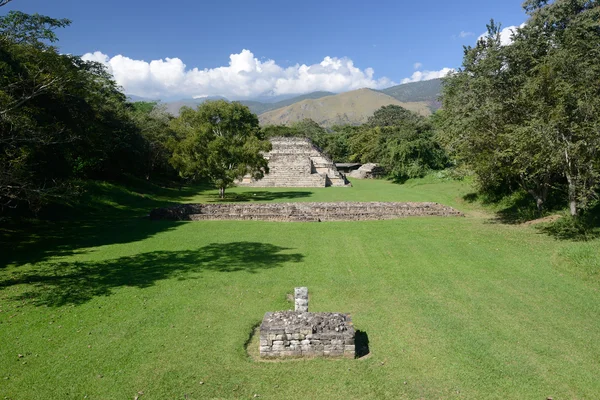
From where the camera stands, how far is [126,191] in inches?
1023

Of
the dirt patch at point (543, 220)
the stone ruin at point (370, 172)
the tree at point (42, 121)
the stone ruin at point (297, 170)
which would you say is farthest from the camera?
the stone ruin at point (370, 172)

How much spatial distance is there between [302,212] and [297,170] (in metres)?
19.1

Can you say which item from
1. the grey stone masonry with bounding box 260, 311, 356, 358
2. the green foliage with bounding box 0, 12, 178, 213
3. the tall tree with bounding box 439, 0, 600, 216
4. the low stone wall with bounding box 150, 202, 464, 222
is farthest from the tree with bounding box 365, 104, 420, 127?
the grey stone masonry with bounding box 260, 311, 356, 358

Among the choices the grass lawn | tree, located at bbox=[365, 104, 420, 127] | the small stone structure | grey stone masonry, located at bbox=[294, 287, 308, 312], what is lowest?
the grass lawn

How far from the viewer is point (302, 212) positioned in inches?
733

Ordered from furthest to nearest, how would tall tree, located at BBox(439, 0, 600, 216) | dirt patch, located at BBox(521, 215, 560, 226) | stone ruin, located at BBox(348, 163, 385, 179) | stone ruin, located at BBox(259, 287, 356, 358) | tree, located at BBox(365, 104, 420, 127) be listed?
tree, located at BBox(365, 104, 420, 127), stone ruin, located at BBox(348, 163, 385, 179), dirt patch, located at BBox(521, 215, 560, 226), tall tree, located at BBox(439, 0, 600, 216), stone ruin, located at BBox(259, 287, 356, 358)

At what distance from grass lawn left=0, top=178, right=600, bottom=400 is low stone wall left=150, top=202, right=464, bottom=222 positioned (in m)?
3.13

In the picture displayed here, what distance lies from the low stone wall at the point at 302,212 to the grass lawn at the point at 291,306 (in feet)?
10.3

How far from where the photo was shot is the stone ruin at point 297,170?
3647cm

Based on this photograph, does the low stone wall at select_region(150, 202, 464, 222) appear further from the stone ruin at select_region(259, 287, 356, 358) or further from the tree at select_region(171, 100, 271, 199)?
the stone ruin at select_region(259, 287, 356, 358)

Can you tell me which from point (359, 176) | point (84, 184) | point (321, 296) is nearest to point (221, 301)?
point (321, 296)

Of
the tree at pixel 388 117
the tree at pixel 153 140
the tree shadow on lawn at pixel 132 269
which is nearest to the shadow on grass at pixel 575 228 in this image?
the tree shadow on lawn at pixel 132 269

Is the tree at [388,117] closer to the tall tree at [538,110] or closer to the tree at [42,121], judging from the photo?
the tree at [42,121]

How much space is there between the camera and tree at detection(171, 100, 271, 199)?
23703 mm
